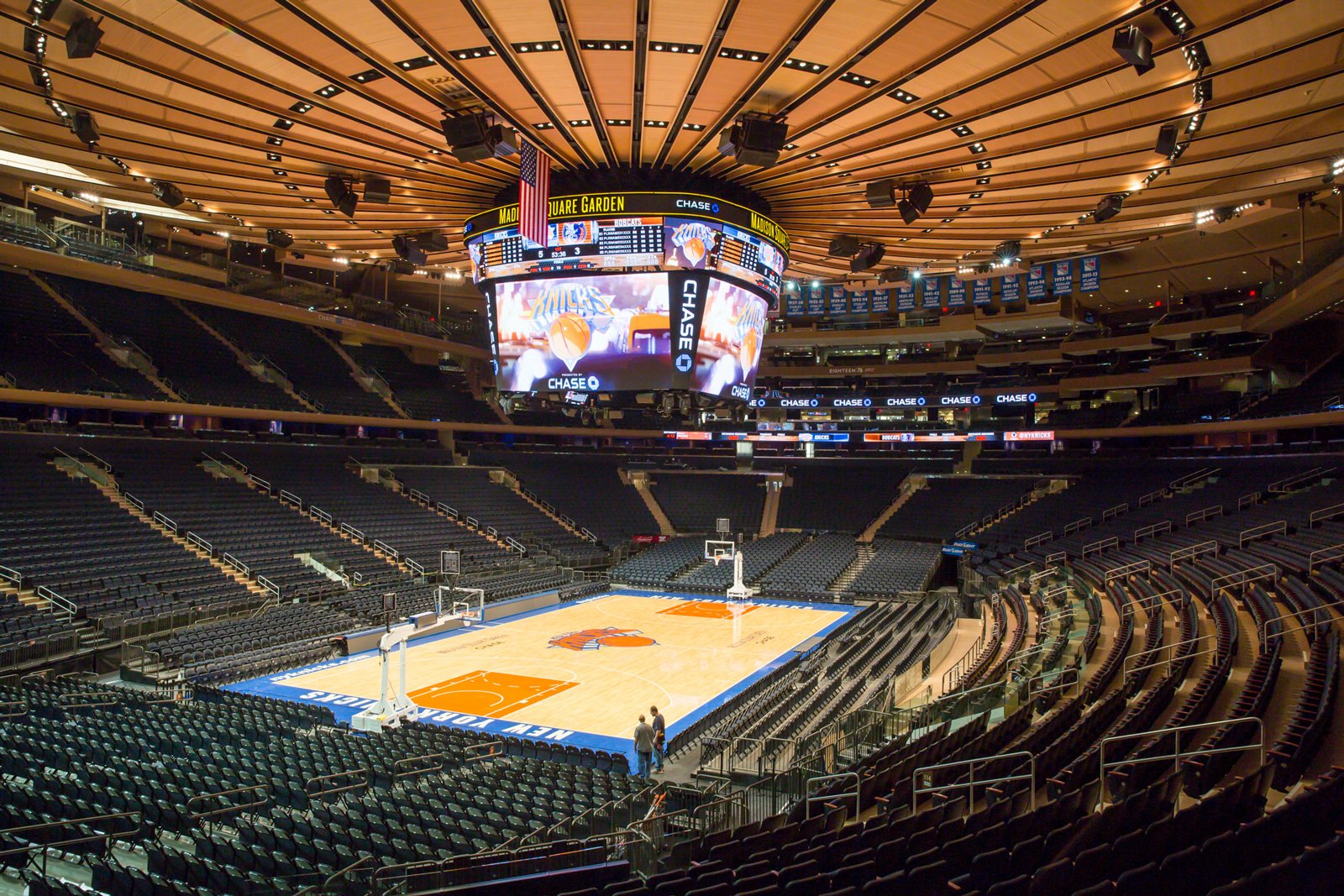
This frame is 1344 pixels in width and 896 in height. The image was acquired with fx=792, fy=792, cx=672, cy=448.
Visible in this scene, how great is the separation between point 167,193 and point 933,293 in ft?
86.4

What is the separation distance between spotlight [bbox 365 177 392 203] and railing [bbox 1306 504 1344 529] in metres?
25.3

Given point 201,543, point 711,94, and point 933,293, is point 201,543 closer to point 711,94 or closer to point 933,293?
point 711,94

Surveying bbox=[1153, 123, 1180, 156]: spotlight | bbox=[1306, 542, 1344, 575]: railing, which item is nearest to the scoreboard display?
bbox=[1153, 123, 1180, 156]: spotlight

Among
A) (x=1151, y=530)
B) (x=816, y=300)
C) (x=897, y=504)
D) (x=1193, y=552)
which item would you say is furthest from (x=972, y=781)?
(x=897, y=504)

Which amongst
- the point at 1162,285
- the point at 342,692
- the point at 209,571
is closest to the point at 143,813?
the point at 342,692

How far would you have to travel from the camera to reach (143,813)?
9344 millimetres

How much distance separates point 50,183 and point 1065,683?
25877mm

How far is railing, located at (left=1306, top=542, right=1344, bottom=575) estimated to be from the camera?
1741cm

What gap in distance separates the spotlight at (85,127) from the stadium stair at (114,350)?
17660mm

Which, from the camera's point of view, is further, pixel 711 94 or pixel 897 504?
pixel 897 504

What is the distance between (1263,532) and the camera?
77.3 feet

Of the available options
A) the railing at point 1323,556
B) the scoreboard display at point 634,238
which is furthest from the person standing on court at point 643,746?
the railing at point 1323,556

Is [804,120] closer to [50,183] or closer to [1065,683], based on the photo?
[1065,683]

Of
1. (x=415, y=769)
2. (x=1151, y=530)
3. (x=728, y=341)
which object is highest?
(x=728, y=341)
